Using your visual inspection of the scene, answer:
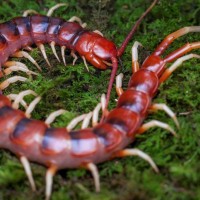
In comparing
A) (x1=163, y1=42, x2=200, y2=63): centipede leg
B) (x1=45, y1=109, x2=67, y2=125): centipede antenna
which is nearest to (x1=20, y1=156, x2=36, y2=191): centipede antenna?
(x1=45, y1=109, x2=67, y2=125): centipede antenna

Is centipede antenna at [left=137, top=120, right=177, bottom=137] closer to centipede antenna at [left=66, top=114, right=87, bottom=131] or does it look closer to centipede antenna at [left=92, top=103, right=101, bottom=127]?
centipede antenna at [left=92, top=103, right=101, bottom=127]

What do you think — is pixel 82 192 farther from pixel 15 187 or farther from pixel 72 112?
pixel 72 112

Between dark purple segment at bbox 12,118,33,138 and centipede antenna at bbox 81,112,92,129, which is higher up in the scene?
dark purple segment at bbox 12,118,33,138

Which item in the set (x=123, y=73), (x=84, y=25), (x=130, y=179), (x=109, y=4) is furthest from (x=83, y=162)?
(x=109, y=4)

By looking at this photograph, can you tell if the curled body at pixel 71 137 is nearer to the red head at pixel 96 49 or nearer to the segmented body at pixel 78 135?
the segmented body at pixel 78 135

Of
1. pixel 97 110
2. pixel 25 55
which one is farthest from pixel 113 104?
pixel 25 55

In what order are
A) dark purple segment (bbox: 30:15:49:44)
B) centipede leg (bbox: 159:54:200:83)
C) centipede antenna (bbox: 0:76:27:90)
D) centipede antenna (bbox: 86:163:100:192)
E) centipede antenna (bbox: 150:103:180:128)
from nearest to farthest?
centipede antenna (bbox: 86:163:100:192), centipede antenna (bbox: 150:103:180:128), centipede leg (bbox: 159:54:200:83), centipede antenna (bbox: 0:76:27:90), dark purple segment (bbox: 30:15:49:44)

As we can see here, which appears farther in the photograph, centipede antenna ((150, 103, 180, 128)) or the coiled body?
the coiled body

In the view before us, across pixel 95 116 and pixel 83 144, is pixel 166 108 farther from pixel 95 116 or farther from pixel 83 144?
pixel 83 144
